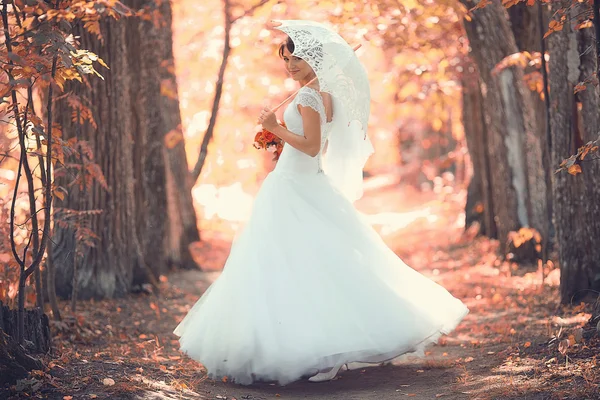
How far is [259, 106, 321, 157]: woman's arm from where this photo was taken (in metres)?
5.36

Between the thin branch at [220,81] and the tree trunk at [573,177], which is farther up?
the thin branch at [220,81]

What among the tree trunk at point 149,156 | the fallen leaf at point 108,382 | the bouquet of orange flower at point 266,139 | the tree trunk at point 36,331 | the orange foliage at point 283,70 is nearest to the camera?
the fallen leaf at point 108,382

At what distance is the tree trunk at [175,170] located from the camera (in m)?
11.0

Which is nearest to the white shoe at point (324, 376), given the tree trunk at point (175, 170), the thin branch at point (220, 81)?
the tree trunk at point (175, 170)

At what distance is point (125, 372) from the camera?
481cm

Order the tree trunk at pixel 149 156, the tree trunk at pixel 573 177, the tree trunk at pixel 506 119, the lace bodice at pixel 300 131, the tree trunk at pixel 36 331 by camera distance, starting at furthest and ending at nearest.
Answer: the tree trunk at pixel 506 119, the tree trunk at pixel 149 156, the tree trunk at pixel 573 177, the lace bodice at pixel 300 131, the tree trunk at pixel 36 331

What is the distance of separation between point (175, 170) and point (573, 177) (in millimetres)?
8112

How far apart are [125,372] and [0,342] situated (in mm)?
873

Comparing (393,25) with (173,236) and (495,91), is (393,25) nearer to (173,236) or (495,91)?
(495,91)

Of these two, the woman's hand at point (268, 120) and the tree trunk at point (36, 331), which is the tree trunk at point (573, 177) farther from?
the tree trunk at point (36, 331)

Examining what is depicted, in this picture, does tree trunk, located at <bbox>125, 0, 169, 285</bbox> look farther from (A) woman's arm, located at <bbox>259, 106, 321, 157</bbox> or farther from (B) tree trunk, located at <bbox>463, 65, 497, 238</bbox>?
(B) tree trunk, located at <bbox>463, 65, 497, 238</bbox>

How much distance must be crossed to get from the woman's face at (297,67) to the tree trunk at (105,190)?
107 inches

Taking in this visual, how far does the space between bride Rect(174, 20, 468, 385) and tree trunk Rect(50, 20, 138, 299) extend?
2.67 meters

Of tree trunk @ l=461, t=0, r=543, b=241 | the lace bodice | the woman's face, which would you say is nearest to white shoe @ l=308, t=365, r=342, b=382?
the lace bodice
